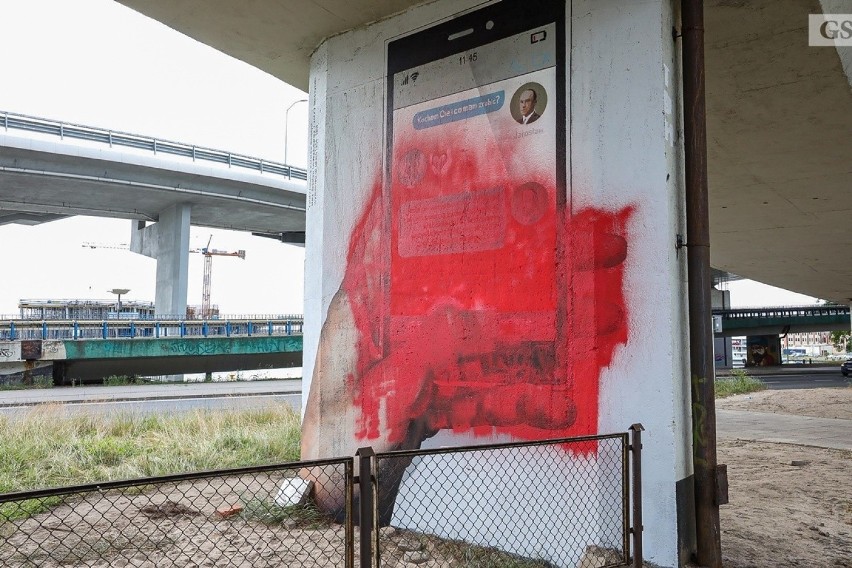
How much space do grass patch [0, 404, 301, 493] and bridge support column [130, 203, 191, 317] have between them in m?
24.3

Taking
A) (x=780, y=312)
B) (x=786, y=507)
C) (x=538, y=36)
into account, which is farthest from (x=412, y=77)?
(x=780, y=312)

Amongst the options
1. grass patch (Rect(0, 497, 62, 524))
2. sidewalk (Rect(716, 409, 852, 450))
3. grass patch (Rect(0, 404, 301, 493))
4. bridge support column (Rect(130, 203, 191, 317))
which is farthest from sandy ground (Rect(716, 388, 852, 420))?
bridge support column (Rect(130, 203, 191, 317))

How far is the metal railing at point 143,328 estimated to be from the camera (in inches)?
1009

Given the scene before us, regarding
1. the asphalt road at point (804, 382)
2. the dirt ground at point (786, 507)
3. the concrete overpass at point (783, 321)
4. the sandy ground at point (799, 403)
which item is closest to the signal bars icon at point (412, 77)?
the dirt ground at point (786, 507)

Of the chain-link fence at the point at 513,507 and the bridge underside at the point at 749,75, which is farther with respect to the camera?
the bridge underside at the point at 749,75

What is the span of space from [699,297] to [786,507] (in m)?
3.28

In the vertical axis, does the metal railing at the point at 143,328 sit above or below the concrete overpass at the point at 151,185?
below

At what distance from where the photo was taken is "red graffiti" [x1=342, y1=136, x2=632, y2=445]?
470 cm

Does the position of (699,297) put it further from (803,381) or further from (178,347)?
(803,381)

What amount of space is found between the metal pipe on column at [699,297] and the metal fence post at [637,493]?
1.38 ft

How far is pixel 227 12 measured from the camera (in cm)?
578

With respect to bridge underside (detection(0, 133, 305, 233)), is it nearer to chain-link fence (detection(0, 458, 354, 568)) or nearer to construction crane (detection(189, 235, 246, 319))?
chain-link fence (detection(0, 458, 354, 568))

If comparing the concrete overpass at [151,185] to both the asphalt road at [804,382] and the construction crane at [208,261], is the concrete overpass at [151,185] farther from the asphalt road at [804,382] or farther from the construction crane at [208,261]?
the construction crane at [208,261]

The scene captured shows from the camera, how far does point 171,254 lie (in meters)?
35.1
